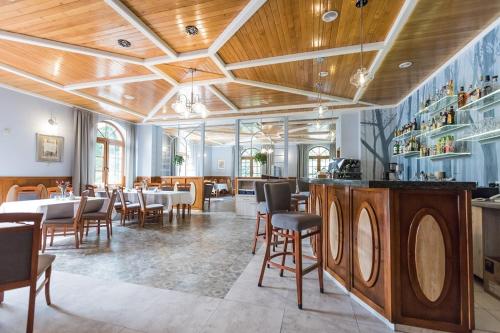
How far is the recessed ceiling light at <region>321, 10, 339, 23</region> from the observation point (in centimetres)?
255

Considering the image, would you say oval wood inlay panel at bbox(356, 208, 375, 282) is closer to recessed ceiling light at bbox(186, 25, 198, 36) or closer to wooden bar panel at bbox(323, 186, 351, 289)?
wooden bar panel at bbox(323, 186, 351, 289)

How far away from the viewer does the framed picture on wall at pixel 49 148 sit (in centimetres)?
548

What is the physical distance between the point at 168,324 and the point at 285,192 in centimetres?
158

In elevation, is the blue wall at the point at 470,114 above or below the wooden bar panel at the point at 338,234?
above

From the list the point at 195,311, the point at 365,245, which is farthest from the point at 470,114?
the point at 195,311

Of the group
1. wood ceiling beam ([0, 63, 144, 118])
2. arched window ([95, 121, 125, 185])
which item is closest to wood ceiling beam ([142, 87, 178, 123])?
wood ceiling beam ([0, 63, 144, 118])

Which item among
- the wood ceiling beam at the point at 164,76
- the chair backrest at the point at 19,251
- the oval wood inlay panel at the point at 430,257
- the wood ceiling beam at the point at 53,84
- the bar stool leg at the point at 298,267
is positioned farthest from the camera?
the wood ceiling beam at the point at 53,84

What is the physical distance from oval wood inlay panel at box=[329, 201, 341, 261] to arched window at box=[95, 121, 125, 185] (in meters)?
7.06

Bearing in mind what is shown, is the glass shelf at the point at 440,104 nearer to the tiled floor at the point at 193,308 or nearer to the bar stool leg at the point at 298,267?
the tiled floor at the point at 193,308

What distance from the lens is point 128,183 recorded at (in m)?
8.02

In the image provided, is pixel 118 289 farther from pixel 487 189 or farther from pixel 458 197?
pixel 487 189

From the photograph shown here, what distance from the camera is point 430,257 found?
1641 millimetres

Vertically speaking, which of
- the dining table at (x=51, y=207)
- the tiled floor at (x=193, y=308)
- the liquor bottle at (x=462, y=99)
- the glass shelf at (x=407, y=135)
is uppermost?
the liquor bottle at (x=462, y=99)

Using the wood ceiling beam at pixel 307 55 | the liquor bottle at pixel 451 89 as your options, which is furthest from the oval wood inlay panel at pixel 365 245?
the liquor bottle at pixel 451 89
